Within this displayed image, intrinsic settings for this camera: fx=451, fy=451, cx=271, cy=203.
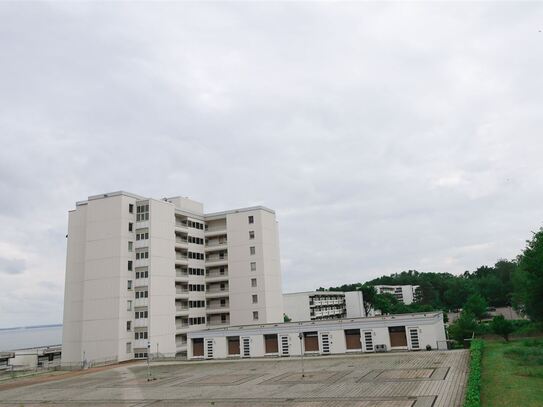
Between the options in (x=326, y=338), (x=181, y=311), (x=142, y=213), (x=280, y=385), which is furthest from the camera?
(x=181, y=311)

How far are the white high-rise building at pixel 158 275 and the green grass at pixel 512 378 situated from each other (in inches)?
1791

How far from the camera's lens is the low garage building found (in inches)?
1961

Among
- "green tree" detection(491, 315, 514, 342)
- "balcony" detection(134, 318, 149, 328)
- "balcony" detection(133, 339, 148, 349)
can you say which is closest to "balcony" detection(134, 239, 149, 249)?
"balcony" detection(134, 318, 149, 328)

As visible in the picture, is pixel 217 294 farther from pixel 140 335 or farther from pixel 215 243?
pixel 140 335

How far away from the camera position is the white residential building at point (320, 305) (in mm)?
112188

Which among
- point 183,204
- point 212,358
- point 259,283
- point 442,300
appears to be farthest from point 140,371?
point 442,300

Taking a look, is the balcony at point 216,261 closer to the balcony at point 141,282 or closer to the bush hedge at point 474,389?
the balcony at point 141,282

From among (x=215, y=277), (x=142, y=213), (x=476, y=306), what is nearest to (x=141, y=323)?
(x=142, y=213)

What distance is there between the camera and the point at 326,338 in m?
53.6

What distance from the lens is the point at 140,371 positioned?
51.5m

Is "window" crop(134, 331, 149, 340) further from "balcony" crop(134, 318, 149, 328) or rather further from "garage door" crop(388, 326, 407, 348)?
"garage door" crop(388, 326, 407, 348)

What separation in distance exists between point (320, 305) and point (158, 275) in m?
59.6

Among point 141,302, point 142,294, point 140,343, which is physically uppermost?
point 142,294

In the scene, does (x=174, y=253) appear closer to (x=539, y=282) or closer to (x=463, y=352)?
(x=463, y=352)
